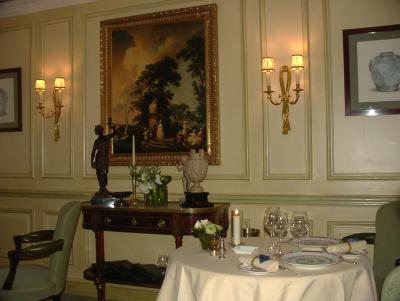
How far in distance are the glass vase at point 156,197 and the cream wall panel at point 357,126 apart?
57.6 inches

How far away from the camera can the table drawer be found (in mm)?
3476

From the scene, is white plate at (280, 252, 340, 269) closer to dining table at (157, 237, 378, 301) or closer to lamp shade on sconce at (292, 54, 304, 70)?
dining table at (157, 237, 378, 301)

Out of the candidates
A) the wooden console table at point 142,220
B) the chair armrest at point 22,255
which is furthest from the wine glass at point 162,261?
the chair armrest at point 22,255

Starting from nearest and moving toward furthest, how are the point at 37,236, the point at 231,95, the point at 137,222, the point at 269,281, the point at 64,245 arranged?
the point at 269,281
the point at 64,245
the point at 37,236
the point at 137,222
the point at 231,95

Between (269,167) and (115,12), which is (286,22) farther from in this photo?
(115,12)

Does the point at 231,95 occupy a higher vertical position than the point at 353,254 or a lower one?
higher

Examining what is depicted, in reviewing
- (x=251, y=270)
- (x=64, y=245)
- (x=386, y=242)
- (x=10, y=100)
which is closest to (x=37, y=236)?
(x=64, y=245)

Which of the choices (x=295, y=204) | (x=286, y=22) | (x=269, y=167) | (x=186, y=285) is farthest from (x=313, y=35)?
(x=186, y=285)

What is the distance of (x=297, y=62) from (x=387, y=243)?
1.59 m

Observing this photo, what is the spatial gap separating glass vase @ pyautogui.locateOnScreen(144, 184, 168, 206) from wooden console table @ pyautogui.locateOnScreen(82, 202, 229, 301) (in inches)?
2.8

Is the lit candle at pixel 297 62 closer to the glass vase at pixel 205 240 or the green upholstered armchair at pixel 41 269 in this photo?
the glass vase at pixel 205 240

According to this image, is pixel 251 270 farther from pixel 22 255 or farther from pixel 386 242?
pixel 22 255

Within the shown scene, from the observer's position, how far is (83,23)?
179 inches

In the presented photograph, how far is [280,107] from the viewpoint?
379 cm
